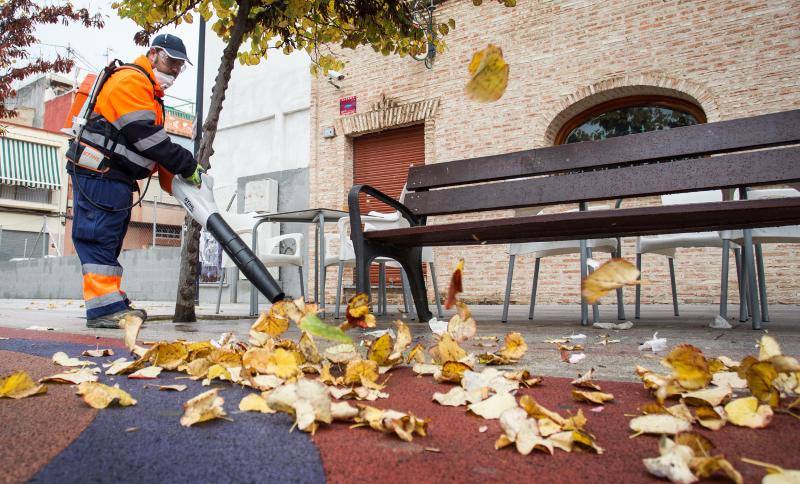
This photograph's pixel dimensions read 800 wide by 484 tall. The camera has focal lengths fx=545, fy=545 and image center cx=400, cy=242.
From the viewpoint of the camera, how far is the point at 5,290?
1648 cm

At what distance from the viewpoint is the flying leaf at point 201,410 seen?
118cm

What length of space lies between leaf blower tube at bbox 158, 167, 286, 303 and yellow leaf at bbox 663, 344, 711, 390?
6.83 feet

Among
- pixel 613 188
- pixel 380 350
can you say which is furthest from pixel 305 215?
pixel 380 350

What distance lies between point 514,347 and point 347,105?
339 inches

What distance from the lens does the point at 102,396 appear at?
1.33 meters

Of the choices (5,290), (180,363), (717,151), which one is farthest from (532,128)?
(5,290)

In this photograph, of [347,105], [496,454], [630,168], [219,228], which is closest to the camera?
[496,454]

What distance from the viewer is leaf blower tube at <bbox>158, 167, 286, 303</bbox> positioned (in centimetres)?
302

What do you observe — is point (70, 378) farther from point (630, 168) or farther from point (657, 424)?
point (630, 168)

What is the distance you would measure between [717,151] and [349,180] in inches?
298

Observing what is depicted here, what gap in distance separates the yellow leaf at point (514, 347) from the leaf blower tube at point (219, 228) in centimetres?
141

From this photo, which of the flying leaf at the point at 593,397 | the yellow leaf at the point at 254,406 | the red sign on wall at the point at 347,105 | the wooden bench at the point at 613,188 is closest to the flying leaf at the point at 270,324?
the yellow leaf at the point at 254,406

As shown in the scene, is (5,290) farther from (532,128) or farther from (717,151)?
(717,151)

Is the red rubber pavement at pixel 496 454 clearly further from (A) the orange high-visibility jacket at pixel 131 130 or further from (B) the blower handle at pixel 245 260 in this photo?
(A) the orange high-visibility jacket at pixel 131 130
